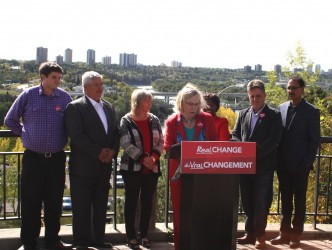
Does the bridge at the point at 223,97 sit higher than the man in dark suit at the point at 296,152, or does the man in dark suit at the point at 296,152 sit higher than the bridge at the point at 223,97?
the bridge at the point at 223,97

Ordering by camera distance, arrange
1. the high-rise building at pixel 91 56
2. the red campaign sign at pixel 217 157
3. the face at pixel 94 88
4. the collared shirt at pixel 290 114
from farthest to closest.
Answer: the high-rise building at pixel 91 56, the collared shirt at pixel 290 114, the face at pixel 94 88, the red campaign sign at pixel 217 157

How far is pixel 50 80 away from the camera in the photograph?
15.5 ft

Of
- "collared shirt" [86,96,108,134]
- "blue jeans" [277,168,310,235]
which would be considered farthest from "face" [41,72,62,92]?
"blue jeans" [277,168,310,235]

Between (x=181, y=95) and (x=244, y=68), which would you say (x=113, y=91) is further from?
(x=181, y=95)

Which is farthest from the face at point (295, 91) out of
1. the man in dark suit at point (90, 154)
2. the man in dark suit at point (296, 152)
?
the man in dark suit at point (90, 154)

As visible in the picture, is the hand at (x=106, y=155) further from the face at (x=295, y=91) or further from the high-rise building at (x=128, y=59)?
the high-rise building at (x=128, y=59)

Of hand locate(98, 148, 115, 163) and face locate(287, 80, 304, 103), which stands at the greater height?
face locate(287, 80, 304, 103)

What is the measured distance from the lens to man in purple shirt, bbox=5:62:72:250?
15.3 feet

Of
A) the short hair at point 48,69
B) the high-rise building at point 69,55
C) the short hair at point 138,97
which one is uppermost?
the high-rise building at point 69,55

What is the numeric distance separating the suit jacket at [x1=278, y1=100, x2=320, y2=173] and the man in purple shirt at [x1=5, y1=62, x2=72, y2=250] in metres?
2.33

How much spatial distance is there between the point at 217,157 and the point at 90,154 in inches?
56.8

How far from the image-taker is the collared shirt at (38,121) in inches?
183

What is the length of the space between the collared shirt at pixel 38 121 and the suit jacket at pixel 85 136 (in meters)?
0.12

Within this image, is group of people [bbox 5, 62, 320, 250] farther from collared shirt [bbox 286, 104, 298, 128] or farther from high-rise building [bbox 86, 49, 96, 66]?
high-rise building [bbox 86, 49, 96, 66]
